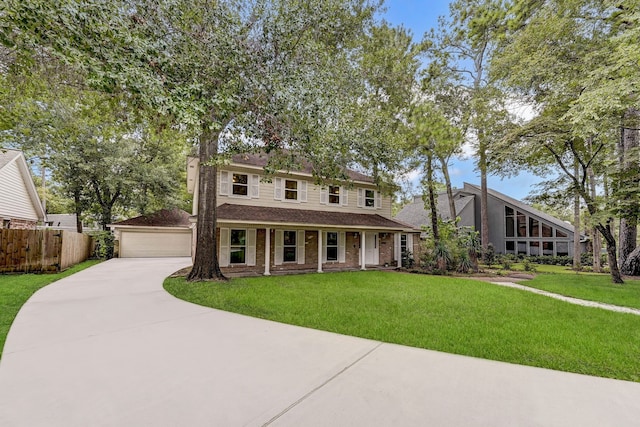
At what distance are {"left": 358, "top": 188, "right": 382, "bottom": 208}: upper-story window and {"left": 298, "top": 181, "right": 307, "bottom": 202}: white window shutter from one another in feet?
10.8

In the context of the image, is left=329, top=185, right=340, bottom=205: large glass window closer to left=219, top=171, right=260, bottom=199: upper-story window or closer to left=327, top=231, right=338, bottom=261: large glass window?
left=327, top=231, right=338, bottom=261: large glass window

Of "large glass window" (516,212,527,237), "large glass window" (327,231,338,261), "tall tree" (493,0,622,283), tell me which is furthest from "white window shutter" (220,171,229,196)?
"large glass window" (516,212,527,237)

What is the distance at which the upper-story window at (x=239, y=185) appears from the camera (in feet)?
42.1

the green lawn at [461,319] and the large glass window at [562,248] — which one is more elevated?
the large glass window at [562,248]

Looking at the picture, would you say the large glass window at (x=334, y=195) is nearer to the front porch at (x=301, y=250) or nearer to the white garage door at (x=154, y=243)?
the front porch at (x=301, y=250)

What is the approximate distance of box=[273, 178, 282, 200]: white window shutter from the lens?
13.9m

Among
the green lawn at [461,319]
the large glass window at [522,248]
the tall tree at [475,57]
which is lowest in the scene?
the green lawn at [461,319]

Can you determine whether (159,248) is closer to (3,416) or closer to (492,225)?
(3,416)

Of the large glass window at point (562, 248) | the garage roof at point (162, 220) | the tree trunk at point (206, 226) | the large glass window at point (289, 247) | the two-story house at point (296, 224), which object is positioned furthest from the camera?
the garage roof at point (162, 220)

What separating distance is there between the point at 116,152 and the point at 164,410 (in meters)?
20.8

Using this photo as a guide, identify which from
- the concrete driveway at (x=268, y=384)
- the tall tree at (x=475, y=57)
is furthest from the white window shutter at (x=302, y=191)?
the concrete driveway at (x=268, y=384)

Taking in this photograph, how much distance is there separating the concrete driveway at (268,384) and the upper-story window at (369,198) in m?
12.2

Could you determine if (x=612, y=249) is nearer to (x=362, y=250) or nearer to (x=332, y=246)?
(x=362, y=250)

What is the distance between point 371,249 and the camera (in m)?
15.9
